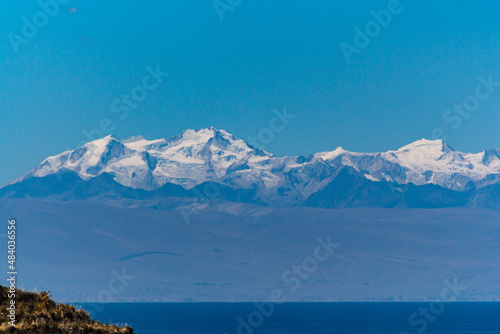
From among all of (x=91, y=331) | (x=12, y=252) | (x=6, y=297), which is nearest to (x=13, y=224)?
(x=12, y=252)

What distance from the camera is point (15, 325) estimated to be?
30875mm

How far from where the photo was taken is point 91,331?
31.5 meters

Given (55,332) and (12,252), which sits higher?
(12,252)

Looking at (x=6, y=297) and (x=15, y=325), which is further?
(x=6, y=297)

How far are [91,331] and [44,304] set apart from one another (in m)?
3.42

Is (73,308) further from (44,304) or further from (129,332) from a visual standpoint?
(129,332)

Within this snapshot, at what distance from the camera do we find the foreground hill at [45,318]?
30797 millimetres

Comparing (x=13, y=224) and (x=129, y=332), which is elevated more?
(x=13, y=224)

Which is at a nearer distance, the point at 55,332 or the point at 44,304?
the point at 55,332

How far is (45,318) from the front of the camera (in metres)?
31.9

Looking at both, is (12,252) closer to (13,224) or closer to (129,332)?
(13,224)

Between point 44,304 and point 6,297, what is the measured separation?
1.60 m

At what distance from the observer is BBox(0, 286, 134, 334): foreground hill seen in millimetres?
30797

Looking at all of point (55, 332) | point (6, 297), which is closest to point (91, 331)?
point (55, 332)
